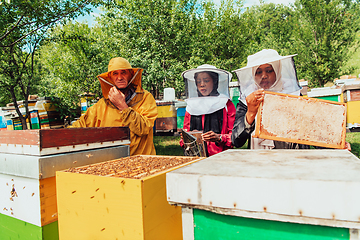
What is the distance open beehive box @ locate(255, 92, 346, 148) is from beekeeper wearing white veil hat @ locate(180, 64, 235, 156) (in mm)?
1119

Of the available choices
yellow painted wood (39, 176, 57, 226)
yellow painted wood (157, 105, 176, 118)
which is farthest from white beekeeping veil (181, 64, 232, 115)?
yellow painted wood (157, 105, 176, 118)

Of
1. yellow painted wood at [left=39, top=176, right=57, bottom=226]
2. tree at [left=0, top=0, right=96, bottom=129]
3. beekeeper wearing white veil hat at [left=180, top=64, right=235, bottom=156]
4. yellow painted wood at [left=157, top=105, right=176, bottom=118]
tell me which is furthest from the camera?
yellow painted wood at [left=157, top=105, right=176, bottom=118]

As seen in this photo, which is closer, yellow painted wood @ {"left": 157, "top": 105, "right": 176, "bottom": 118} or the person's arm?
the person's arm

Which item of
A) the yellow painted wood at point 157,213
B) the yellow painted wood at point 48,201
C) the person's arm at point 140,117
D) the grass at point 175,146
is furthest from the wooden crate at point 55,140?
the grass at point 175,146

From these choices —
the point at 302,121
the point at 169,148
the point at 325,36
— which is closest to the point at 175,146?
the point at 169,148

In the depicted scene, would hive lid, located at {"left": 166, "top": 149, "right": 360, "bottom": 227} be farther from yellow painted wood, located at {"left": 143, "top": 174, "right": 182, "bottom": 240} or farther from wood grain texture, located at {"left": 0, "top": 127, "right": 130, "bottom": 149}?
wood grain texture, located at {"left": 0, "top": 127, "right": 130, "bottom": 149}

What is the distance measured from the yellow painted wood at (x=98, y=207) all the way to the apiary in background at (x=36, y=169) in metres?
0.13

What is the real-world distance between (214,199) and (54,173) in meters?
0.91

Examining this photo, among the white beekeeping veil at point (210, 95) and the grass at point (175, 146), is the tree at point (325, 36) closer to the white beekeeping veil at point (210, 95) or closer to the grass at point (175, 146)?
the grass at point (175, 146)

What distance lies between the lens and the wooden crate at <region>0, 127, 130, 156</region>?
1.16 meters

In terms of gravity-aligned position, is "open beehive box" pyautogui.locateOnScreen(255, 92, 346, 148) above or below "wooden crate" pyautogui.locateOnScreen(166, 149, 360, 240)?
above

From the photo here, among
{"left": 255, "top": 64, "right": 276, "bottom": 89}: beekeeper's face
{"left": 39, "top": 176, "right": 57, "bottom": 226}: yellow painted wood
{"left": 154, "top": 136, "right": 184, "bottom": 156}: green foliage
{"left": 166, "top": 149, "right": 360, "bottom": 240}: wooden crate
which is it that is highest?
{"left": 255, "top": 64, "right": 276, "bottom": 89}: beekeeper's face

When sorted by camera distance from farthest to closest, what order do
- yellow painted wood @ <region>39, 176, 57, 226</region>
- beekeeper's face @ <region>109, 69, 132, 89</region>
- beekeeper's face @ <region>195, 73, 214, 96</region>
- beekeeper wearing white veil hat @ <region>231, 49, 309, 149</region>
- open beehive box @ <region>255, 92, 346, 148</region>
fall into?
beekeeper's face @ <region>195, 73, 214, 96</region> < beekeeper's face @ <region>109, 69, 132, 89</region> < beekeeper wearing white veil hat @ <region>231, 49, 309, 149</region> < open beehive box @ <region>255, 92, 346, 148</region> < yellow painted wood @ <region>39, 176, 57, 226</region>

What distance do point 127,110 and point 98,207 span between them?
1.15 meters
